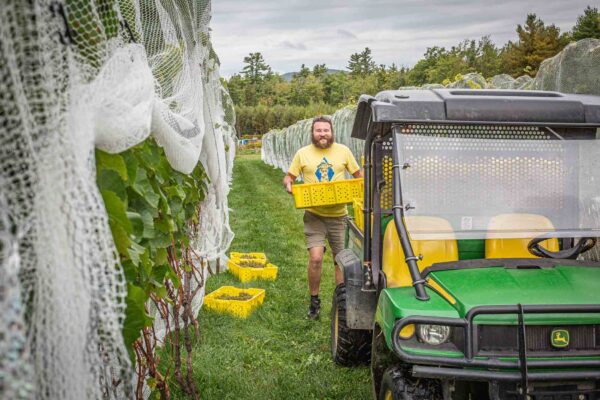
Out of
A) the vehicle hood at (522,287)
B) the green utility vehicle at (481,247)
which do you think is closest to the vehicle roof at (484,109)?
the green utility vehicle at (481,247)

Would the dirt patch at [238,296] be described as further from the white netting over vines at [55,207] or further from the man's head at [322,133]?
the white netting over vines at [55,207]

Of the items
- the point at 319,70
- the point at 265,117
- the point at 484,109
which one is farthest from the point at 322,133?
the point at 319,70

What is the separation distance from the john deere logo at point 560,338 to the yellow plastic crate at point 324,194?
301 centimetres

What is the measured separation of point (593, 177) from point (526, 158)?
1.35 feet

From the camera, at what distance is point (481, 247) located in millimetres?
4102

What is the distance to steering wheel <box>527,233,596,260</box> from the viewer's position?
381cm

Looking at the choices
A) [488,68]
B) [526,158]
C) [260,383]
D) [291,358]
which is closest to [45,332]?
[526,158]

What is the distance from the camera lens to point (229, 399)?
4855 millimetres

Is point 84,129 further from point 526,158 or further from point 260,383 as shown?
point 260,383

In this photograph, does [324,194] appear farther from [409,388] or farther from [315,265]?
[409,388]

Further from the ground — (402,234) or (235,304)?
(402,234)

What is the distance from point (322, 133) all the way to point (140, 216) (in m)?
4.21

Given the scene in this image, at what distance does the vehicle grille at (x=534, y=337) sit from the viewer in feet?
10.5

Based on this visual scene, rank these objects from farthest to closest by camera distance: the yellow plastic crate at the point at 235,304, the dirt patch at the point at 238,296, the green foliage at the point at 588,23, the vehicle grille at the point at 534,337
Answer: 1. the green foliage at the point at 588,23
2. the dirt patch at the point at 238,296
3. the yellow plastic crate at the point at 235,304
4. the vehicle grille at the point at 534,337
